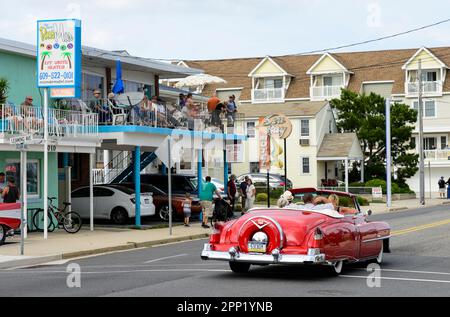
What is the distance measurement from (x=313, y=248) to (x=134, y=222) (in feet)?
63.5

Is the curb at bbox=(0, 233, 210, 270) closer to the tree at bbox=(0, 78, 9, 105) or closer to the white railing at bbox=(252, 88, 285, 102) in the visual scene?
the tree at bbox=(0, 78, 9, 105)

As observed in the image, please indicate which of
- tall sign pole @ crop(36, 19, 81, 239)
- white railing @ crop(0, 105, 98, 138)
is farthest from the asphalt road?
white railing @ crop(0, 105, 98, 138)

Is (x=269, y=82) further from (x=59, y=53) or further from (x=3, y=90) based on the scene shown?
(x=59, y=53)

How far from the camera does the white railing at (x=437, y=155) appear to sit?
74.1 m

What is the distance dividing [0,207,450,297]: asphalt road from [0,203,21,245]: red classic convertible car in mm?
3545

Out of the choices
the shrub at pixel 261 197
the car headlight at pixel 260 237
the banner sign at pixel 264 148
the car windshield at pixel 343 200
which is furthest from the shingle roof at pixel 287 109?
the car headlight at pixel 260 237

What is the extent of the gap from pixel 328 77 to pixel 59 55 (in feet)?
182

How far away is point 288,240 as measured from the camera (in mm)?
14062

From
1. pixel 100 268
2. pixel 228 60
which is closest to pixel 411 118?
pixel 228 60

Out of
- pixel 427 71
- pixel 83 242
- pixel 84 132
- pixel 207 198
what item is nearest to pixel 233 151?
pixel 207 198

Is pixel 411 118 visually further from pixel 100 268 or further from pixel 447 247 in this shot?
pixel 100 268

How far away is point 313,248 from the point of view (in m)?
13.8

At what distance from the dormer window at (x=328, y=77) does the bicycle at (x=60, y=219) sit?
51.8m

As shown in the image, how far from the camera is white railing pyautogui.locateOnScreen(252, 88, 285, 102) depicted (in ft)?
256
